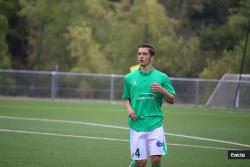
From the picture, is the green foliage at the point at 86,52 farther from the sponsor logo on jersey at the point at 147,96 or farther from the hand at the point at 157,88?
the hand at the point at 157,88

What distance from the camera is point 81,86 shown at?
139ft

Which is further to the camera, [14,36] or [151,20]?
[14,36]

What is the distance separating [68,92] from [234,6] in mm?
11481


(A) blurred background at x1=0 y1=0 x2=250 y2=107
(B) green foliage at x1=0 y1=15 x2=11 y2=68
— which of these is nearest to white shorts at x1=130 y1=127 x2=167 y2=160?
(A) blurred background at x1=0 y1=0 x2=250 y2=107

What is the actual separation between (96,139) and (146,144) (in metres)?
8.23

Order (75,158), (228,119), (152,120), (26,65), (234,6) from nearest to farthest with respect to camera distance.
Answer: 1. (152,120)
2. (75,158)
3. (228,119)
4. (234,6)
5. (26,65)

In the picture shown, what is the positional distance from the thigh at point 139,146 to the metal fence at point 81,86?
2701 cm

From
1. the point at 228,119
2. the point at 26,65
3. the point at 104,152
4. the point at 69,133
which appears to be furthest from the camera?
the point at 26,65

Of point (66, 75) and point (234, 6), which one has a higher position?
point (234, 6)

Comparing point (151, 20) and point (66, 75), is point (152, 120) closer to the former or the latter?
point (66, 75)

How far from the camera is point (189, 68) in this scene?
48250mm

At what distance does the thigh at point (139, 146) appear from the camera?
405 inches

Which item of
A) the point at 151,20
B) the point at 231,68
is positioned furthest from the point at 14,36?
the point at 231,68

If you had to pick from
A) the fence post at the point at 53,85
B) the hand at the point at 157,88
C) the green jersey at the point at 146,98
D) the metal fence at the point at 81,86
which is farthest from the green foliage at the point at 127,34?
the hand at the point at 157,88
